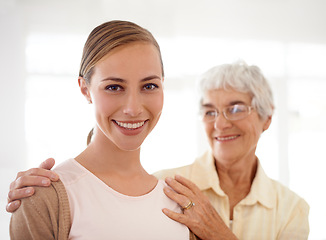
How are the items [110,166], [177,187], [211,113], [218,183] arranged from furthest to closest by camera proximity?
[211,113] → [218,183] → [177,187] → [110,166]

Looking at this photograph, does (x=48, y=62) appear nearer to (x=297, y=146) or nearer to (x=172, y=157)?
(x=172, y=157)

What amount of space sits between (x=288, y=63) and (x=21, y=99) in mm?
1759

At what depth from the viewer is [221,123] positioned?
183 centimetres

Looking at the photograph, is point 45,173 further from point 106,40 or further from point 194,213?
point 194,213

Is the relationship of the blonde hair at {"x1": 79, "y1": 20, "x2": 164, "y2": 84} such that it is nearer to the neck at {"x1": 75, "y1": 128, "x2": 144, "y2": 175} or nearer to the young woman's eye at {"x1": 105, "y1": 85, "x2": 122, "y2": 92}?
the young woman's eye at {"x1": 105, "y1": 85, "x2": 122, "y2": 92}

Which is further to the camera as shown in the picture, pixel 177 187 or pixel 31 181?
pixel 177 187

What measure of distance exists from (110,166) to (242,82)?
0.90m

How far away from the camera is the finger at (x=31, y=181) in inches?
40.4

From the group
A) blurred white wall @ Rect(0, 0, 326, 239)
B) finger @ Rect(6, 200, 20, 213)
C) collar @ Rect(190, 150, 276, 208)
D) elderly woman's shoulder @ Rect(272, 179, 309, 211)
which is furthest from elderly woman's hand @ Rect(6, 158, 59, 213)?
elderly woman's shoulder @ Rect(272, 179, 309, 211)

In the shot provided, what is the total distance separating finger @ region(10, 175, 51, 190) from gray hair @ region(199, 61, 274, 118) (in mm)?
1058

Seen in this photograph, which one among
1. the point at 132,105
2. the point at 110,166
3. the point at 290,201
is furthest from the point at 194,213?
the point at 290,201

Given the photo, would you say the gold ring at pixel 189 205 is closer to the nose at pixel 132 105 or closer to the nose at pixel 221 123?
the nose at pixel 132 105

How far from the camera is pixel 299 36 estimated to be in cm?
256

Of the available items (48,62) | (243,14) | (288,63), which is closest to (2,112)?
(48,62)
